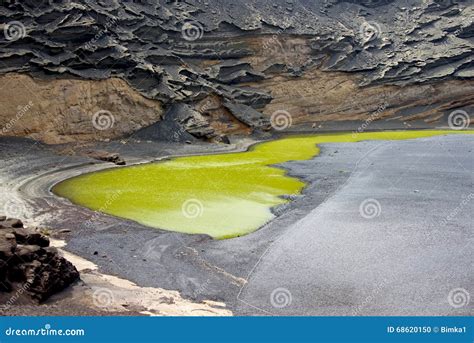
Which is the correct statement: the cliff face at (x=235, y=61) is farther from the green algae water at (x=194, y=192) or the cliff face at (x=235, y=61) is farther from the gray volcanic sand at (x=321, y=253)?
the gray volcanic sand at (x=321, y=253)

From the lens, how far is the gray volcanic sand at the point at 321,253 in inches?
396

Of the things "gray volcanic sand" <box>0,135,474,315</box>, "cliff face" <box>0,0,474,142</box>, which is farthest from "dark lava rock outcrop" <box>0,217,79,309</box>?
"cliff face" <box>0,0,474,142</box>

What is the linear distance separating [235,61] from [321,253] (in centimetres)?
4237

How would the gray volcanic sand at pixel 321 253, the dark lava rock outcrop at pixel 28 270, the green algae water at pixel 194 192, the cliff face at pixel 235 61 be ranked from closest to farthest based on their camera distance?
the dark lava rock outcrop at pixel 28 270, the gray volcanic sand at pixel 321 253, the green algae water at pixel 194 192, the cliff face at pixel 235 61

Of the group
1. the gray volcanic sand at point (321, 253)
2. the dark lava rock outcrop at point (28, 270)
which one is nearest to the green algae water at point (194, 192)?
the gray volcanic sand at point (321, 253)

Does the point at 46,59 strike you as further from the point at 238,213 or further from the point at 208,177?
the point at 238,213

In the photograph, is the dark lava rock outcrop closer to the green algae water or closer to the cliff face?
the green algae water

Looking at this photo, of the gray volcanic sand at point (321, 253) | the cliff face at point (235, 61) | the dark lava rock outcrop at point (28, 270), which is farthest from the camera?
the cliff face at point (235, 61)

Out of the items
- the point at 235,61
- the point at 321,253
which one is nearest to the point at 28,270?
the point at 321,253

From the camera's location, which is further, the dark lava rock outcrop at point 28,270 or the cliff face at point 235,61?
the cliff face at point 235,61

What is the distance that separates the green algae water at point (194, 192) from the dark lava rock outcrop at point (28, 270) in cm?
542

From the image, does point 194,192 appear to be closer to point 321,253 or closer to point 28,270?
point 321,253

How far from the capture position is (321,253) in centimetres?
1259

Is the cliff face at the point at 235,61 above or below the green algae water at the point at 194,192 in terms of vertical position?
above
